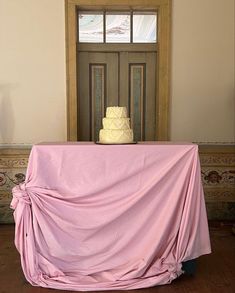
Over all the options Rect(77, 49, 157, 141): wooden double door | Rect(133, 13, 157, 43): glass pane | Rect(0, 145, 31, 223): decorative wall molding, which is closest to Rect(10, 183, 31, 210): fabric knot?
Rect(0, 145, 31, 223): decorative wall molding

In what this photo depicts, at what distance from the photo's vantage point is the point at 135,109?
4789 mm

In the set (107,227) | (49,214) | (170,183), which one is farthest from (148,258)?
(49,214)

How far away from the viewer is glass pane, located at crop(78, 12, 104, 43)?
4609 mm

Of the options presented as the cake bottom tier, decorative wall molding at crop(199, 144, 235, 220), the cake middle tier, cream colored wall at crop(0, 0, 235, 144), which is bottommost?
decorative wall molding at crop(199, 144, 235, 220)

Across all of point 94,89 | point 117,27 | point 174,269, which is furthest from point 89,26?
point 174,269

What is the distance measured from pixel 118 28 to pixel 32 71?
1.24 meters

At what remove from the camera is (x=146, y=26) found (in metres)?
4.65

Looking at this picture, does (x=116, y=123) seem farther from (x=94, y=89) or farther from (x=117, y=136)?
(x=94, y=89)

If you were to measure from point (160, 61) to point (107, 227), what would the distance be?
2.44 m

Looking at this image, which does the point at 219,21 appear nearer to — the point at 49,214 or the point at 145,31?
the point at 145,31

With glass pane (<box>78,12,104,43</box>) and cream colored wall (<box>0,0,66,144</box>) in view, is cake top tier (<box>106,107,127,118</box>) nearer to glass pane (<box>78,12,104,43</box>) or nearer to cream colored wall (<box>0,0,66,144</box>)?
cream colored wall (<box>0,0,66,144</box>)

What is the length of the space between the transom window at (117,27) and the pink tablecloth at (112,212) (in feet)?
7.24

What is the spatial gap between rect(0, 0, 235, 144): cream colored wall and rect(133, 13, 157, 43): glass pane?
0.92ft

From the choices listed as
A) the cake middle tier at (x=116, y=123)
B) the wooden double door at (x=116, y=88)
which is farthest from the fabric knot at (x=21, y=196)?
the wooden double door at (x=116, y=88)
